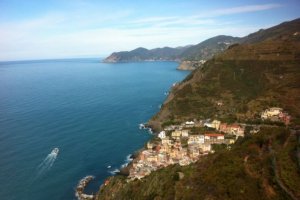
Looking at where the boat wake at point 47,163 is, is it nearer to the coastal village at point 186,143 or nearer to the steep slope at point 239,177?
the coastal village at point 186,143

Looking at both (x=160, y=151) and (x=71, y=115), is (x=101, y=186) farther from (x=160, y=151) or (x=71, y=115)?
(x=71, y=115)

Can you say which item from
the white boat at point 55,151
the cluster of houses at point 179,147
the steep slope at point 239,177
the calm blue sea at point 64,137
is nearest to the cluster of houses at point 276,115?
the cluster of houses at point 179,147

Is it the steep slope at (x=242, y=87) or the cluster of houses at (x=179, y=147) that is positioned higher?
the steep slope at (x=242, y=87)

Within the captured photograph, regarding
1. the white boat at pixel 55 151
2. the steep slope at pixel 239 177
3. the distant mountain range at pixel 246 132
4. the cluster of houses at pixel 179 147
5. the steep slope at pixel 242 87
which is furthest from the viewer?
the steep slope at pixel 242 87

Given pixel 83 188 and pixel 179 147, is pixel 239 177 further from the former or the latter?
pixel 83 188

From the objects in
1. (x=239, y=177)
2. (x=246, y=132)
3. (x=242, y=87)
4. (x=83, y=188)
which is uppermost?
(x=239, y=177)

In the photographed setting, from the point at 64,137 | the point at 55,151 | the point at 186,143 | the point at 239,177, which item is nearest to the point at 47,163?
the point at 55,151
